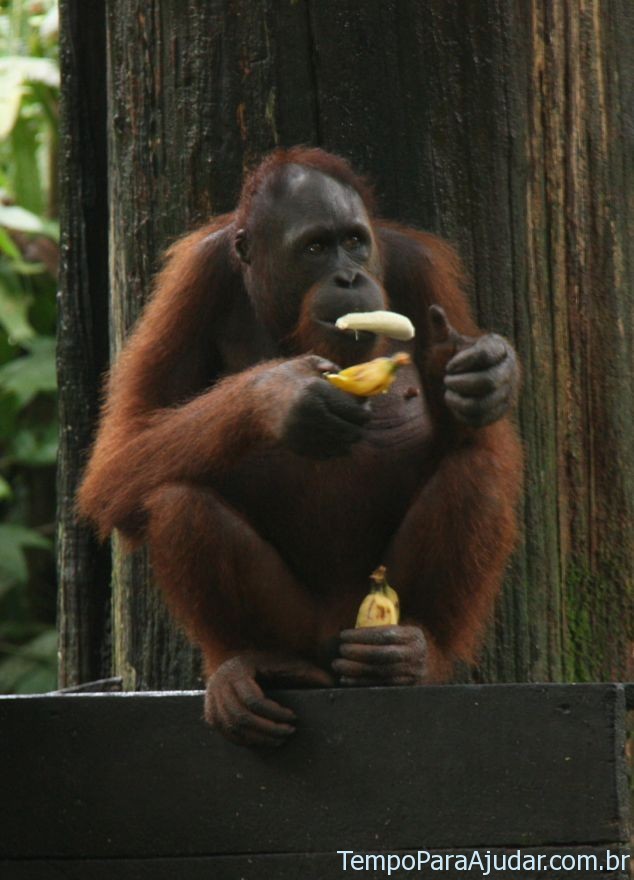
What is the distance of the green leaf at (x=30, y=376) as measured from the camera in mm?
6504

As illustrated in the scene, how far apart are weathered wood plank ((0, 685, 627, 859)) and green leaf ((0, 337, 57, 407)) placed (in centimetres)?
396

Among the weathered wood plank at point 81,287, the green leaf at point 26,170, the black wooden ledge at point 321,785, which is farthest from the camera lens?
the green leaf at point 26,170

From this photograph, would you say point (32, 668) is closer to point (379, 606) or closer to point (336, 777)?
point (379, 606)

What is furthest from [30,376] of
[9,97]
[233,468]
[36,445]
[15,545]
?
[233,468]

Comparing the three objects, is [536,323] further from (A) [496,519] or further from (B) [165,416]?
(B) [165,416]

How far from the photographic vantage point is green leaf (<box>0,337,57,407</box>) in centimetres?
650

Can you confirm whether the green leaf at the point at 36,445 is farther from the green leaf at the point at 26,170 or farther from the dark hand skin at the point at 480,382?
the dark hand skin at the point at 480,382

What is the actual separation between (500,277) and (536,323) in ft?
0.42

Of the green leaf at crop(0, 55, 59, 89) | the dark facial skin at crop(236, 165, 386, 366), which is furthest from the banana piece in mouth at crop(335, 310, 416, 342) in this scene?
the green leaf at crop(0, 55, 59, 89)

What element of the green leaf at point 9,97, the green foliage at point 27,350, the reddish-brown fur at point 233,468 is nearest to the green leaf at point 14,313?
the green foliage at point 27,350

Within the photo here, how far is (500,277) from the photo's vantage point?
319cm

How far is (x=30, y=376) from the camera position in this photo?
6551mm

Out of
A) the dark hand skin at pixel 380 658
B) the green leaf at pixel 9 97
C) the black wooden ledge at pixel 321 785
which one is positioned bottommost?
the black wooden ledge at pixel 321 785

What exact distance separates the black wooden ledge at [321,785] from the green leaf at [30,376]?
3.97m
